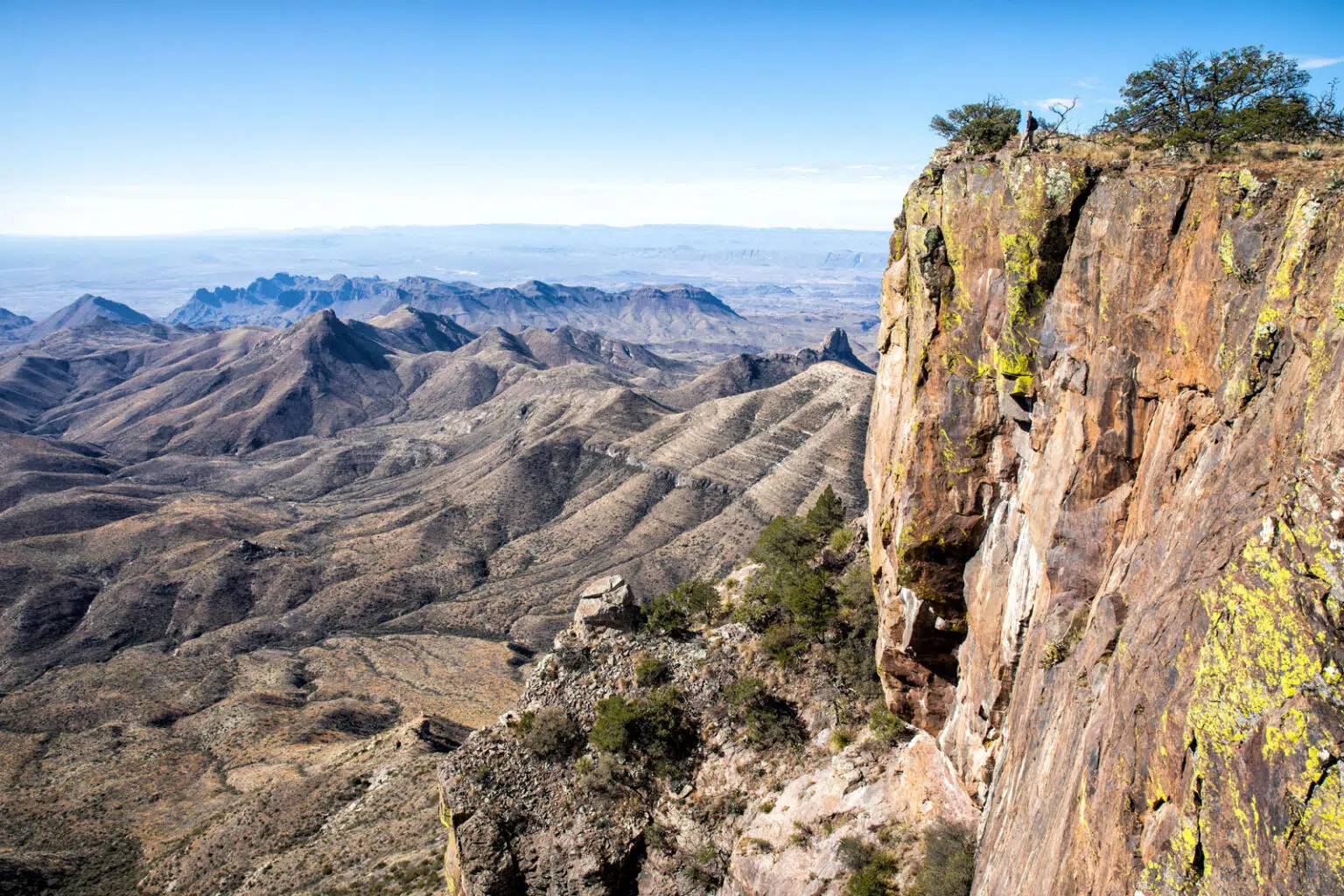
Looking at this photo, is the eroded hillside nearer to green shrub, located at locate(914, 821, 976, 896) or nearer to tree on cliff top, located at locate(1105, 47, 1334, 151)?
green shrub, located at locate(914, 821, 976, 896)

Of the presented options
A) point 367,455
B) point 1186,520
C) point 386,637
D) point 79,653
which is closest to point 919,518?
point 1186,520

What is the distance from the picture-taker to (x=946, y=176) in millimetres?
23266

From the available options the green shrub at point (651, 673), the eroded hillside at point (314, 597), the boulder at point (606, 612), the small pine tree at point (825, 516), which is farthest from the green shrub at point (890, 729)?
the eroded hillside at point (314, 597)

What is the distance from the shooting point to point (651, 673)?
3784 cm

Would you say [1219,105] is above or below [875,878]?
above

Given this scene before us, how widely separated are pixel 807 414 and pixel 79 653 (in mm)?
122103

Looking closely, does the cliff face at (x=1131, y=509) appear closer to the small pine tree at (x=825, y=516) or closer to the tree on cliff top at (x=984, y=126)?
the tree on cliff top at (x=984, y=126)

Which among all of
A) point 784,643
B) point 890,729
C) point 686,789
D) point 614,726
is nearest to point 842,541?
point 784,643

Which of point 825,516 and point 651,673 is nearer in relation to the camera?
point 651,673

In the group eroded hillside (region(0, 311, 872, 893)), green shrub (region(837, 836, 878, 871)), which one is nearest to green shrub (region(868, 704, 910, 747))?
green shrub (region(837, 836, 878, 871))

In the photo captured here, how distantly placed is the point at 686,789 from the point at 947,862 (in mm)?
14328

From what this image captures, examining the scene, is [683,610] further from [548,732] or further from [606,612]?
[548,732]

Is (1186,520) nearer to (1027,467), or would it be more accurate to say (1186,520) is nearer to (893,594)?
(1027,467)

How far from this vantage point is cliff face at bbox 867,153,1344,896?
10.3 m
